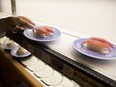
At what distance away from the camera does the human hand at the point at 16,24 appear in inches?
32.3

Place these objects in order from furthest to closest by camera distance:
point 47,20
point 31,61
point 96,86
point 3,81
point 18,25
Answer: point 3,81 → point 31,61 → point 47,20 → point 18,25 → point 96,86

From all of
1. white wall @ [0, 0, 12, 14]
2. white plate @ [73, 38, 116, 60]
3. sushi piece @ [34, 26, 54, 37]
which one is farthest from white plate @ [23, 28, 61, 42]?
white wall @ [0, 0, 12, 14]

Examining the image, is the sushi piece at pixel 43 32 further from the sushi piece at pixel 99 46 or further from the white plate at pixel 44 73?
the white plate at pixel 44 73

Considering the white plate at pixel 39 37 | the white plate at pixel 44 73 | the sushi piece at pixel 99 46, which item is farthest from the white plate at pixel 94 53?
the white plate at pixel 44 73

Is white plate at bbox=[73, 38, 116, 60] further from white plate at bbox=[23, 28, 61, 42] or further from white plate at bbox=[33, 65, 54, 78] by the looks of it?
white plate at bbox=[33, 65, 54, 78]

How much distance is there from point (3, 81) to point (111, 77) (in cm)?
141

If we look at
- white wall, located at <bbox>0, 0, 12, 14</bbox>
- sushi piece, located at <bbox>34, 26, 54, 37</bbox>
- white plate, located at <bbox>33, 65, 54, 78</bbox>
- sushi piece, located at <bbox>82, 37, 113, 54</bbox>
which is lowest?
white plate, located at <bbox>33, 65, 54, 78</bbox>

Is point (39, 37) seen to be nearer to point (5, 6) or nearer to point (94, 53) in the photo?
point (94, 53)

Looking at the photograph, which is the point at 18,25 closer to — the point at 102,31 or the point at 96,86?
the point at 102,31

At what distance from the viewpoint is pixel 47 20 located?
3.49ft

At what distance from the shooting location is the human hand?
821mm

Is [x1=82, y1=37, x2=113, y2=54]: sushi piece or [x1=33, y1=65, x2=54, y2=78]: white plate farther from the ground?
[x1=82, y1=37, x2=113, y2=54]: sushi piece

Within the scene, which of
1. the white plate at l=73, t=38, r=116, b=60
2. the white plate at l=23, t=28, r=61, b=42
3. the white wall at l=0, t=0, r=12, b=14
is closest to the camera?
the white plate at l=73, t=38, r=116, b=60

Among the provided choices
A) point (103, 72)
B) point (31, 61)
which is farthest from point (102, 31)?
point (31, 61)
